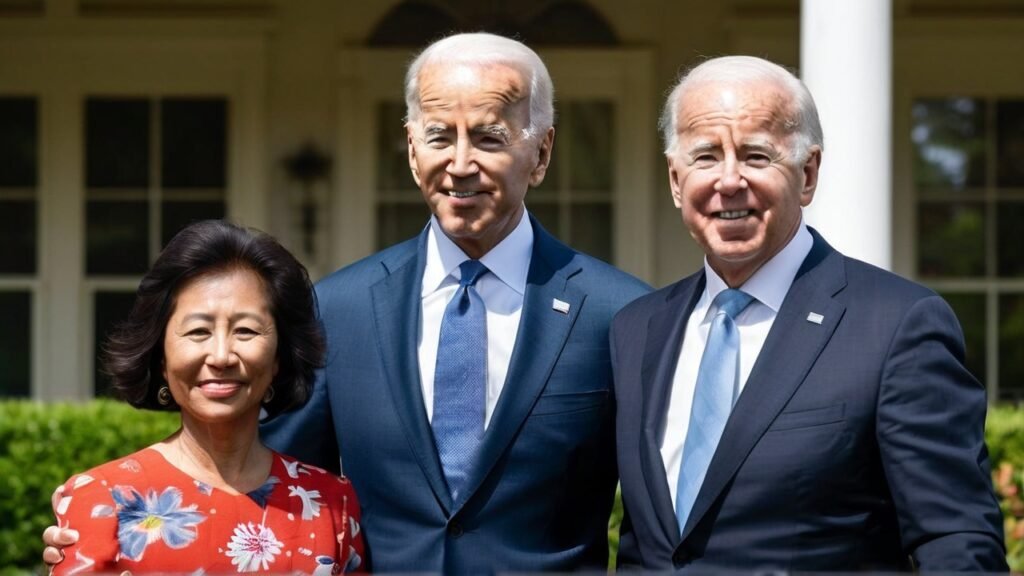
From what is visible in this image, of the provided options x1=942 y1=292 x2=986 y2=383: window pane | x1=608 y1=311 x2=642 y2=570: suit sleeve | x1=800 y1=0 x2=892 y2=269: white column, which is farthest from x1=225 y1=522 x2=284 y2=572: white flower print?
x1=942 y1=292 x2=986 y2=383: window pane

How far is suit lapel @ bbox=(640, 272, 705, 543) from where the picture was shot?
3023 millimetres

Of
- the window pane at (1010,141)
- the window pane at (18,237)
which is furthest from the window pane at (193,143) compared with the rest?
the window pane at (1010,141)

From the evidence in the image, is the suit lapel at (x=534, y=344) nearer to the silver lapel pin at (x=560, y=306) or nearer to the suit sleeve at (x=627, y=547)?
the silver lapel pin at (x=560, y=306)

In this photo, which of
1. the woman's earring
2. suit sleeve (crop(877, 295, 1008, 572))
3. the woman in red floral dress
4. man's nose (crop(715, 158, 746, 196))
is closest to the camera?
suit sleeve (crop(877, 295, 1008, 572))

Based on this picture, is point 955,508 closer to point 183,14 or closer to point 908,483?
point 908,483

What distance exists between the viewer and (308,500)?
10.2ft

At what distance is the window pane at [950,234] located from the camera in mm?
9383

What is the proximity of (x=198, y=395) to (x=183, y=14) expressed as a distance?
660cm

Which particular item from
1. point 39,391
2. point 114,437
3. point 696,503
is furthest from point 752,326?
point 39,391

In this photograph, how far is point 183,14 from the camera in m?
9.20

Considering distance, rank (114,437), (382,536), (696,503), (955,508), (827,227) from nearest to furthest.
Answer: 1. (955,508)
2. (696,503)
3. (382,536)
4. (827,227)
5. (114,437)

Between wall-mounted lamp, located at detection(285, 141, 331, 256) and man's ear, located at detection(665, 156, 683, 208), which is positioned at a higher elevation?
wall-mounted lamp, located at detection(285, 141, 331, 256)

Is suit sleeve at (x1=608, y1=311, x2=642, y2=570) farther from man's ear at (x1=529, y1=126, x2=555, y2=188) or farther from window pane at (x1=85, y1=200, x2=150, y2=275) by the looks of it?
window pane at (x1=85, y1=200, x2=150, y2=275)

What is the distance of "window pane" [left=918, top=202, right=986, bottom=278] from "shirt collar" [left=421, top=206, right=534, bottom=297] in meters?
6.35
